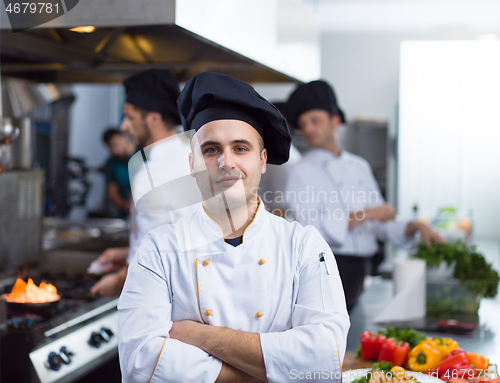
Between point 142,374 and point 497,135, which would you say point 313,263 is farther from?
point 497,135

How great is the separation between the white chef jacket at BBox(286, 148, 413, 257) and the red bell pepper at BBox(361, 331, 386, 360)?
0.20 metres

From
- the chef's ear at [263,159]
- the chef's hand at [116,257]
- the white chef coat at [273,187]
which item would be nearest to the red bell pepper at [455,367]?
the white chef coat at [273,187]

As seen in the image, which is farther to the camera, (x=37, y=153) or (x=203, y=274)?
(x=37, y=153)

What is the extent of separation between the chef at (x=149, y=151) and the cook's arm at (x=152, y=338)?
0.13 m

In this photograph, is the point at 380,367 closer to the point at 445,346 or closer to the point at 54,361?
the point at 445,346

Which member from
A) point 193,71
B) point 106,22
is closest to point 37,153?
point 193,71

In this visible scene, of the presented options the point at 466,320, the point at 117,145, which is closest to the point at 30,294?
the point at 466,320

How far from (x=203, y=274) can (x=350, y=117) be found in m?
4.26

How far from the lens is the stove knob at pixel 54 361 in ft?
3.88

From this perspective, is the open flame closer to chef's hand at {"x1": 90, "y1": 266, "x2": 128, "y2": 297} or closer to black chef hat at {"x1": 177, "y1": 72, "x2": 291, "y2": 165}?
chef's hand at {"x1": 90, "y1": 266, "x2": 128, "y2": 297}

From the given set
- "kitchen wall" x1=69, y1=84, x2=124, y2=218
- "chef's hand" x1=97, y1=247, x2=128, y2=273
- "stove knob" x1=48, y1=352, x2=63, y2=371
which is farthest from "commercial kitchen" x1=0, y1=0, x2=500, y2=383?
"kitchen wall" x1=69, y1=84, x2=124, y2=218

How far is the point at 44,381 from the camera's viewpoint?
116 cm

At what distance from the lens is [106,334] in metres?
1.40

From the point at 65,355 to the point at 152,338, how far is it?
581 millimetres
